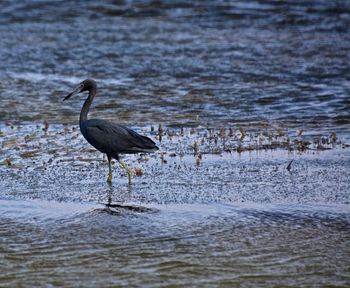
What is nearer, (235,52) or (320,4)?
(235,52)

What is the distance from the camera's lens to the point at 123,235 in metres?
7.73

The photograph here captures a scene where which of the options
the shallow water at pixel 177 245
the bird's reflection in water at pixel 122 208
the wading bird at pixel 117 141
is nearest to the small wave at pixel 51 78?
the wading bird at pixel 117 141

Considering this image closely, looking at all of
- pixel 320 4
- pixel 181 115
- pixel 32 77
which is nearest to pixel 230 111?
pixel 181 115

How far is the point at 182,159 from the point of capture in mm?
10781

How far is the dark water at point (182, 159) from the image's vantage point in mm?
7023

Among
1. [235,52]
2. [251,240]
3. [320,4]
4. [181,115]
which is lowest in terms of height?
[251,240]

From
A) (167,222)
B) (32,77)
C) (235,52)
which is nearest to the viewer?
(167,222)

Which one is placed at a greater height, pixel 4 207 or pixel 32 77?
pixel 32 77

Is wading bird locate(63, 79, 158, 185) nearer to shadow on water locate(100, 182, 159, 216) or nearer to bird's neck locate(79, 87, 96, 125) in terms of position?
bird's neck locate(79, 87, 96, 125)

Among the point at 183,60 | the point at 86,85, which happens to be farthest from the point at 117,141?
the point at 183,60

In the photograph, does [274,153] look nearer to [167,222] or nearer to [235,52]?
[167,222]

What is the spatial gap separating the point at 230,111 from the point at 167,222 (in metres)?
6.30

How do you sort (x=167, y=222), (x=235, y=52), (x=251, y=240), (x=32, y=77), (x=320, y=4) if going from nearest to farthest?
(x=251, y=240) < (x=167, y=222) < (x=32, y=77) < (x=235, y=52) < (x=320, y=4)

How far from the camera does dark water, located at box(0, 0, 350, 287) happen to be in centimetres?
702
